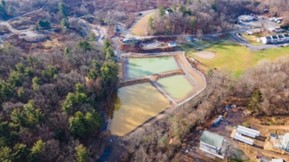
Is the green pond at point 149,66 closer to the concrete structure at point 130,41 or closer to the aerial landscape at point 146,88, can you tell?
the aerial landscape at point 146,88

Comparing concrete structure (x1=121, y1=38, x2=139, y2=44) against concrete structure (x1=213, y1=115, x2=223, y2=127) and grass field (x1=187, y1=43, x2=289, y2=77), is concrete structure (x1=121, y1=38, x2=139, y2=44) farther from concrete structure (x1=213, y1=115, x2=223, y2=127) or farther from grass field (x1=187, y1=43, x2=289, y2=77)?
concrete structure (x1=213, y1=115, x2=223, y2=127)

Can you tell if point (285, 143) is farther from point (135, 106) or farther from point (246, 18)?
point (246, 18)

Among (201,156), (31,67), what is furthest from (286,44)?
(31,67)

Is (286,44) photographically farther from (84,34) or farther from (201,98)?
(84,34)

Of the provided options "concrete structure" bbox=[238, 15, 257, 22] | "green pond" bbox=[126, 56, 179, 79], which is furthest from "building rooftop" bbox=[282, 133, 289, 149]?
"concrete structure" bbox=[238, 15, 257, 22]

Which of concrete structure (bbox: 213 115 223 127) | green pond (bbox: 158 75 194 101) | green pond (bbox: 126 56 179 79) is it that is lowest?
concrete structure (bbox: 213 115 223 127)
